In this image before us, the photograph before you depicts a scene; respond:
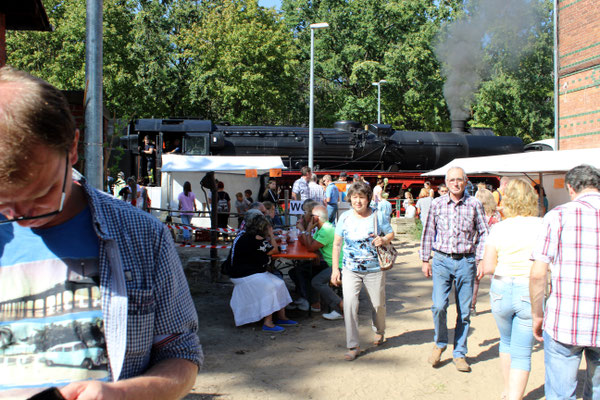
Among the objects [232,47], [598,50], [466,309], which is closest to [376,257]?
[466,309]

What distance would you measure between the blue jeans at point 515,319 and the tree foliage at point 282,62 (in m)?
24.3

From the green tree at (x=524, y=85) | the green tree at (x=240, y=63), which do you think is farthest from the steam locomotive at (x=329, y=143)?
the green tree at (x=240, y=63)

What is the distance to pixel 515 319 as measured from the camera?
3.88 m

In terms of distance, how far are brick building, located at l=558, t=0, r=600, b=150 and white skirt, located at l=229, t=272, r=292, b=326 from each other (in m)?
9.54

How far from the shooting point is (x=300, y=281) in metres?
7.39

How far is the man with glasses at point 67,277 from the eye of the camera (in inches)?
43.6

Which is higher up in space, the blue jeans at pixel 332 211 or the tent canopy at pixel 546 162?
the tent canopy at pixel 546 162

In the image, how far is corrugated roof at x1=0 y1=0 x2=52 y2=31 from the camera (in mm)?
7141

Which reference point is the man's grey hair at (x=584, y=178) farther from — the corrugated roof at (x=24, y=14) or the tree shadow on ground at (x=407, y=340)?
the corrugated roof at (x=24, y=14)

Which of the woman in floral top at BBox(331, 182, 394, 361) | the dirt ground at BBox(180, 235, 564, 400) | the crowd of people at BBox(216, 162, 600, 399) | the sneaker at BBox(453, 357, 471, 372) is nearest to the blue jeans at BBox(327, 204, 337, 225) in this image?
the dirt ground at BBox(180, 235, 564, 400)

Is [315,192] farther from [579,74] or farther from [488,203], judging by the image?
[579,74]

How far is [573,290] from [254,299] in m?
4.15

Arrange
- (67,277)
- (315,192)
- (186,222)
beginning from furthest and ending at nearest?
1. (186,222)
2. (315,192)
3. (67,277)

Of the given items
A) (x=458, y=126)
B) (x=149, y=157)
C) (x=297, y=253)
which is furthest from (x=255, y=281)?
(x=458, y=126)
